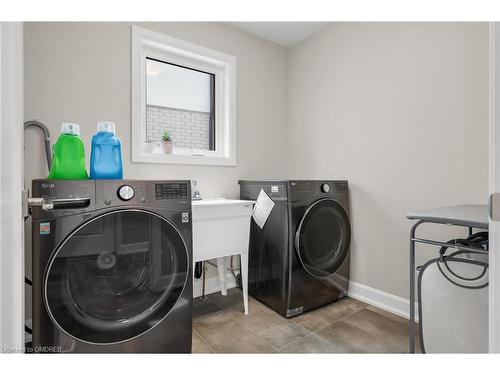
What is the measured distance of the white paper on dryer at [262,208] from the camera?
200cm

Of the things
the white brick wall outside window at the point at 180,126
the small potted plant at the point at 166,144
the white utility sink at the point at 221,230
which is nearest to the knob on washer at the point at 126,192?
the white utility sink at the point at 221,230

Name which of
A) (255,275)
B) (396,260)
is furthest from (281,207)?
(396,260)

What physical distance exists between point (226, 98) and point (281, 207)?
1198mm

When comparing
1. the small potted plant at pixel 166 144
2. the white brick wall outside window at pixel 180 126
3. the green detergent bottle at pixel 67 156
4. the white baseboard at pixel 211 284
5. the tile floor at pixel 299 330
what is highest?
the white brick wall outside window at pixel 180 126

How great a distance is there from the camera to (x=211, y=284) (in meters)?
2.29

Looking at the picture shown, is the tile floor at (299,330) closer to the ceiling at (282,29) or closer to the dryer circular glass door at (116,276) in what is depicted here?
the dryer circular glass door at (116,276)

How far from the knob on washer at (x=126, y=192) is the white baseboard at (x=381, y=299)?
191cm

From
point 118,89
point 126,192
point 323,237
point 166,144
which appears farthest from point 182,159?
point 323,237

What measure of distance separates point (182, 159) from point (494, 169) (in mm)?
1932

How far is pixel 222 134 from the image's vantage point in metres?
2.45

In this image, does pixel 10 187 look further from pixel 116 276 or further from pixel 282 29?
pixel 282 29

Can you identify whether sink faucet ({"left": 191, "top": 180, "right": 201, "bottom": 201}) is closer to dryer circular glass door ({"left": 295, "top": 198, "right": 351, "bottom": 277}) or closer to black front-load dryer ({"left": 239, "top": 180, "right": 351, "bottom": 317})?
black front-load dryer ({"left": 239, "top": 180, "right": 351, "bottom": 317})

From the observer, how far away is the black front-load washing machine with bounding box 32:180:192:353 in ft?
3.49

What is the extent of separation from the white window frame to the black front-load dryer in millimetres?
498
